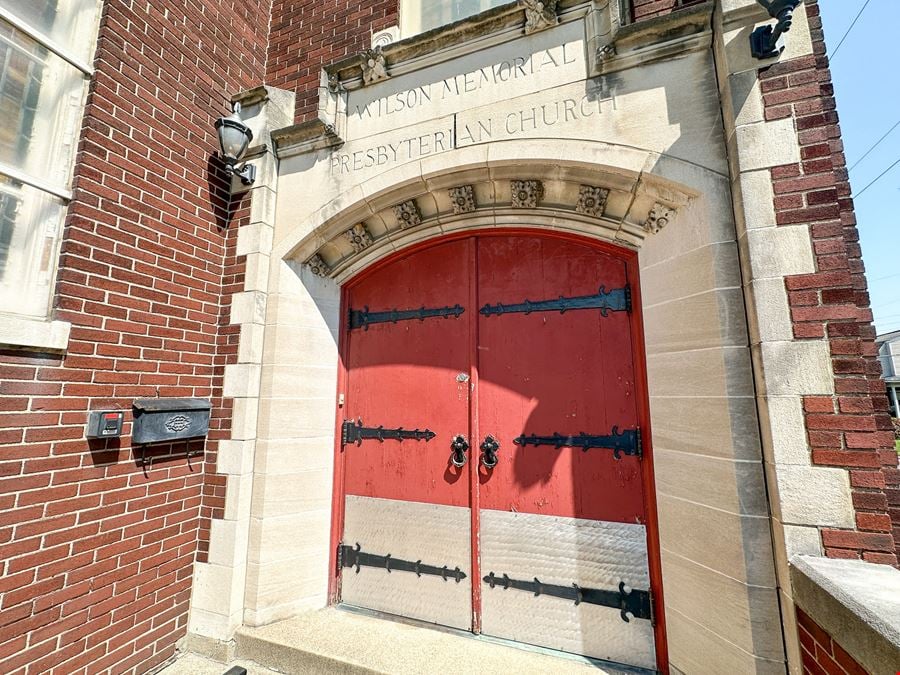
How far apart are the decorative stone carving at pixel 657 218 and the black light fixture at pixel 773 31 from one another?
0.80m

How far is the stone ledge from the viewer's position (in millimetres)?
1148

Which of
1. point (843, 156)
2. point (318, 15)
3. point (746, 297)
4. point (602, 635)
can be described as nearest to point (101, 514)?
point (602, 635)

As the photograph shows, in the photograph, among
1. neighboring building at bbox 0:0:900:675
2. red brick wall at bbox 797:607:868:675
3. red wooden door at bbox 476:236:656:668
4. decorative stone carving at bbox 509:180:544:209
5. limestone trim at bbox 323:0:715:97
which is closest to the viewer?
red brick wall at bbox 797:607:868:675

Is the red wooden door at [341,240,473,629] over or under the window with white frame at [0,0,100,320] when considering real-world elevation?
under

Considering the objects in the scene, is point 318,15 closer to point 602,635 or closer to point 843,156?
point 843,156

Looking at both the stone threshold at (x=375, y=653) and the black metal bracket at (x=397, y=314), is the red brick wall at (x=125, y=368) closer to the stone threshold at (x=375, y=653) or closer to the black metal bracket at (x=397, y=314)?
the stone threshold at (x=375, y=653)

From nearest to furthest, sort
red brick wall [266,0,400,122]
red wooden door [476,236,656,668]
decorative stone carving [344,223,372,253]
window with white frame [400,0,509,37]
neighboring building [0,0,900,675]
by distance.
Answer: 1. neighboring building [0,0,900,675]
2. red wooden door [476,236,656,668]
3. decorative stone carving [344,223,372,253]
4. window with white frame [400,0,509,37]
5. red brick wall [266,0,400,122]

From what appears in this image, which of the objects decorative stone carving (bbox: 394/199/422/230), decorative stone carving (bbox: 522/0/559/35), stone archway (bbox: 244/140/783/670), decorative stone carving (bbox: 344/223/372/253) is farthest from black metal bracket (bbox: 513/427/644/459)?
decorative stone carving (bbox: 522/0/559/35)

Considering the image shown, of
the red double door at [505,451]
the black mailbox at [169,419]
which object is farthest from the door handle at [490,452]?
the black mailbox at [169,419]

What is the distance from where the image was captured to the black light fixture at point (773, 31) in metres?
1.88

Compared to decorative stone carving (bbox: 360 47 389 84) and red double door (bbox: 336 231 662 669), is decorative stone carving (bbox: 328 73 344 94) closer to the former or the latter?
decorative stone carving (bbox: 360 47 389 84)

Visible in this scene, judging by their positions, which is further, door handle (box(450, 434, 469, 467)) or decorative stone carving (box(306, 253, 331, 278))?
decorative stone carving (box(306, 253, 331, 278))

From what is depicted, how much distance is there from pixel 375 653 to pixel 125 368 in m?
2.28

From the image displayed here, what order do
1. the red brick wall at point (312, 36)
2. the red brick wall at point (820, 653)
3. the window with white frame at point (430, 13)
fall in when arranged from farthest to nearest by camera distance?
the red brick wall at point (312, 36) < the window with white frame at point (430, 13) < the red brick wall at point (820, 653)
